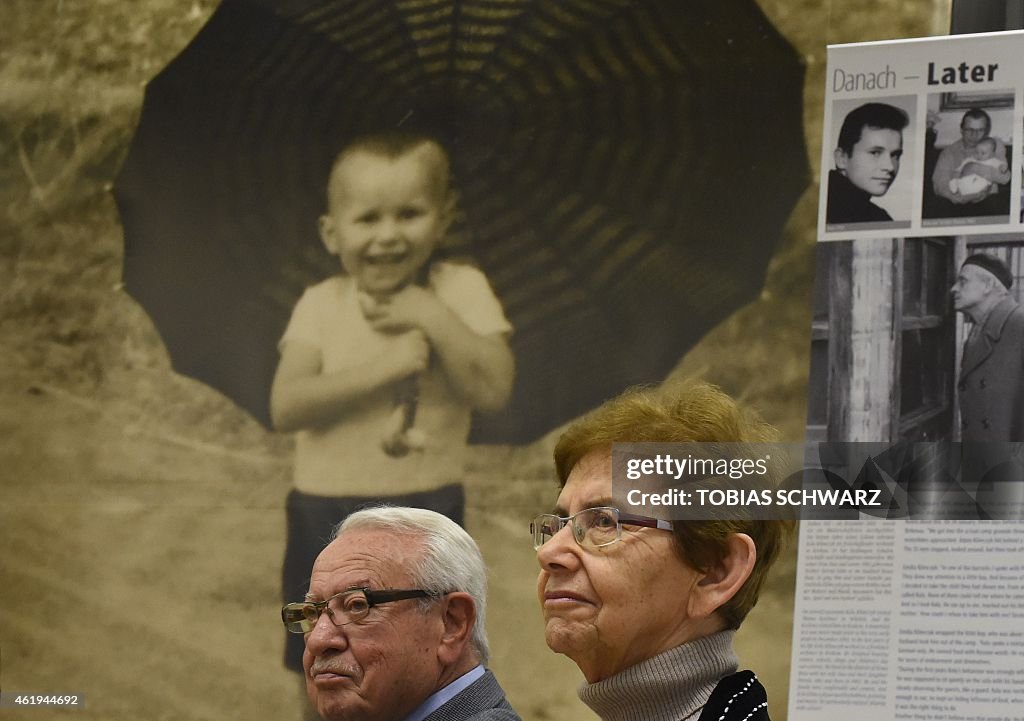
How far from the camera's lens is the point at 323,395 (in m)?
3.15

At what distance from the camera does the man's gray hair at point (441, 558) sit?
247 cm

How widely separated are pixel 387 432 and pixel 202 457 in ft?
1.25

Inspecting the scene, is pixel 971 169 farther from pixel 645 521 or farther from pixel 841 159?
pixel 645 521

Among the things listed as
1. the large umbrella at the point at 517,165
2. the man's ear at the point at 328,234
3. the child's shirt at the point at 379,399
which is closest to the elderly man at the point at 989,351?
the large umbrella at the point at 517,165

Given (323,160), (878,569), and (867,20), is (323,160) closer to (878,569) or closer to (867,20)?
(867,20)

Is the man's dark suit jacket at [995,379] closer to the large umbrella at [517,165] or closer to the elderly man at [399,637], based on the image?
the large umbrella at [517,165]

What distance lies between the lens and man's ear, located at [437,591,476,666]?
2.42 meters

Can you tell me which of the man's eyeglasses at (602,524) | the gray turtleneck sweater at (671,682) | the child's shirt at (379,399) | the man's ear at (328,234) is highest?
the man's ear at (328,234)

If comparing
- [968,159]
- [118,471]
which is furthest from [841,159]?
[118,471]

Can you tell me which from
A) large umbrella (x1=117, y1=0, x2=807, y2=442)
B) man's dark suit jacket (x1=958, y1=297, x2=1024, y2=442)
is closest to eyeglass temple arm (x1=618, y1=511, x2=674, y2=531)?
man's dark suit jacket (x1=958, y1=297, x2=1024, y2=442)

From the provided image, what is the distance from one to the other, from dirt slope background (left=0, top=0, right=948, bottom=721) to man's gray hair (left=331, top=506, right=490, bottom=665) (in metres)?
0.31

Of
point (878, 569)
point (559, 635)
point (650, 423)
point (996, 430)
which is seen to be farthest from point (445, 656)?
point (996, 430)

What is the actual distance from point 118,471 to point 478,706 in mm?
1141

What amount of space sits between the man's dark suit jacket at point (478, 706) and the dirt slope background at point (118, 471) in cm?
46
